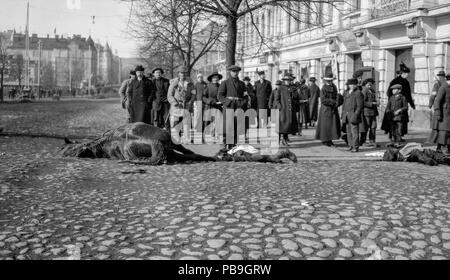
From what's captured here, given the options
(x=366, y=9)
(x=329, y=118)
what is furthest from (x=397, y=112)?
(x=366, y=9)

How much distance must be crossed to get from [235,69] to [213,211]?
666cm

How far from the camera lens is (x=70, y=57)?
131250 millimetres

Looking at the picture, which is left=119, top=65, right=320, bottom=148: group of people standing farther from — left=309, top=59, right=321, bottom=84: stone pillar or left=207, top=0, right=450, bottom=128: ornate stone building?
left=309, top=59, right=321, bottom=84: stone pillar

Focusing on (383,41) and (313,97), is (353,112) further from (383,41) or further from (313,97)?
(383,41)

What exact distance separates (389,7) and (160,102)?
1229 cm

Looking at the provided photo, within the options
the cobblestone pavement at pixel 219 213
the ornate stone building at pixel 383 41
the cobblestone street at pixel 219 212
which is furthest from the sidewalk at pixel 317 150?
the ornate stone building at pixel 383 41

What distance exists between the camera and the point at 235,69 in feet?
38.2

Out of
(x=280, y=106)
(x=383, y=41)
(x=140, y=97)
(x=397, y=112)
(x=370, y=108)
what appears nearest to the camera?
(x=140, y=97)

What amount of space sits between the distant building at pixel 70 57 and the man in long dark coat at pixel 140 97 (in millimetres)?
112847

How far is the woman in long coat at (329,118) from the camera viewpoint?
43.8ft

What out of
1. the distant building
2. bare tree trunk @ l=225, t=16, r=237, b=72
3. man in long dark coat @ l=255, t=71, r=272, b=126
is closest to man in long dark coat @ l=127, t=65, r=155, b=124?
bare tree trunk @ l=225, t=16, r=237, b=72

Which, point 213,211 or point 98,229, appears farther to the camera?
point 213,211

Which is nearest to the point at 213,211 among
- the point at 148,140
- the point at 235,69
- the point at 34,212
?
the point at 34,212
